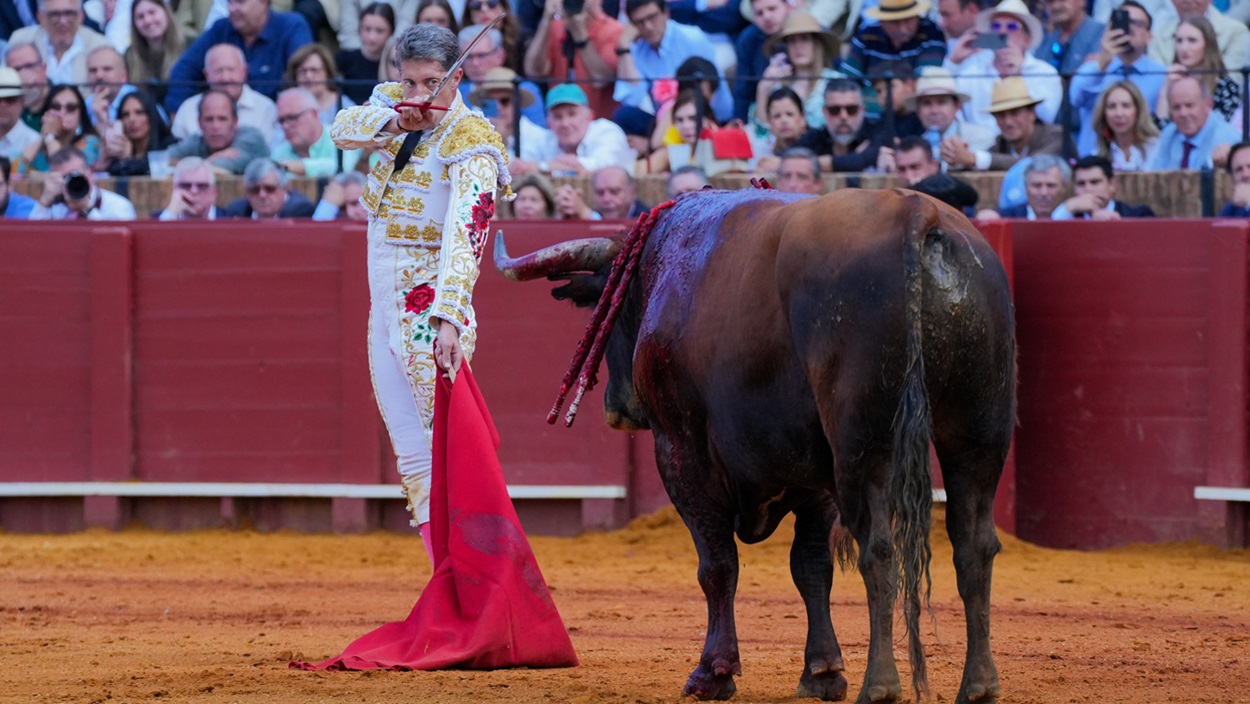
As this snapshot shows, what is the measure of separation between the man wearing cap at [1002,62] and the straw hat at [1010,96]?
106mm

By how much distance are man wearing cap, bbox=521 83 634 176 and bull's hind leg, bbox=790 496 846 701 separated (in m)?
5.21

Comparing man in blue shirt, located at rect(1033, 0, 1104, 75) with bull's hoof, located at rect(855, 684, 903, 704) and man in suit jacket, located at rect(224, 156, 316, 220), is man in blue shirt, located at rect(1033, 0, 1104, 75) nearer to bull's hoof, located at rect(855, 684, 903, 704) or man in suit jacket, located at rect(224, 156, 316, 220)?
man in suit jacket, located at rect(224, 156, 316, 220)

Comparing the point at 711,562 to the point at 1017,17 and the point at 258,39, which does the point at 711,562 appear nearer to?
the point at 1017,17

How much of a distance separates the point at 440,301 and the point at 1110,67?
5720 millimetres

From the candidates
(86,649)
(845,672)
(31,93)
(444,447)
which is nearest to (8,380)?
(31,93)

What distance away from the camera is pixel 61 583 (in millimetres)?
7590

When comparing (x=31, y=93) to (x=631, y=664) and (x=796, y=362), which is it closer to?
(x=631, y=664)

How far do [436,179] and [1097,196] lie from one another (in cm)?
459

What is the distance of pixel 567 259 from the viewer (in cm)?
529

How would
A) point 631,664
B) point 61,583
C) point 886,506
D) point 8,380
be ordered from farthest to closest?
1. point 8,380
2. point 61,583
3. point 631,664
4. point 886,506

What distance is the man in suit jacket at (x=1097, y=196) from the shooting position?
870 cm

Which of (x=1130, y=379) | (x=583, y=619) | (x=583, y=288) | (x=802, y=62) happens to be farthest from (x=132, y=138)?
(x=583, y=288)

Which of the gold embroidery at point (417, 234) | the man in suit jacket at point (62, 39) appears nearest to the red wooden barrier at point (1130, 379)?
the gold embroidery at point (417, 234)

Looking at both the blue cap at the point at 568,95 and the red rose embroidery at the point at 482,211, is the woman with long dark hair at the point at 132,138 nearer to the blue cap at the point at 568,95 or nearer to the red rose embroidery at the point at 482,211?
the blue cap at the point at 568,95
